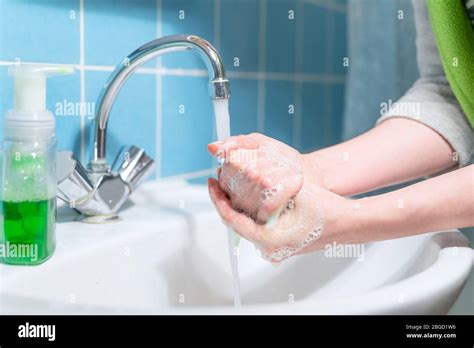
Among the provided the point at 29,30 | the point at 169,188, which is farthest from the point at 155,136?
the point at 29,30

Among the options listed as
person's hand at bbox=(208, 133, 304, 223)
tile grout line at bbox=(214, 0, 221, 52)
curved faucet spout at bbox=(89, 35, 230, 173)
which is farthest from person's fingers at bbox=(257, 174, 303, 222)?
tile grout line at bbox=(214, 0, 221, 52)

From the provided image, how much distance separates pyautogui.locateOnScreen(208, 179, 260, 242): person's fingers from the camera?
1.56 feet

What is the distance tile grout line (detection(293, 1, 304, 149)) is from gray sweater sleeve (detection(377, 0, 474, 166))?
0.88 feet

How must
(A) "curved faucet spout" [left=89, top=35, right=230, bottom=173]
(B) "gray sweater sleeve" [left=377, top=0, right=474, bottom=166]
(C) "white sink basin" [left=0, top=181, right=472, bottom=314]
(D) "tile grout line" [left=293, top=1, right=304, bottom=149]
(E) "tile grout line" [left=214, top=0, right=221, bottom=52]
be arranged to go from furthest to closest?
(D) "tile grout line" [left=293, top=1, right=304, bottom=149], (E) "tile grout line" [left=214, top=0, right=221, bottom=52], (B) "gray sweater sleeve" [left=377, top=0, right=474, bottom=166], (A) "curved faucet spout" [left=89, top=35, right=230, bottom=173], (C) "white sink basin" [left=0, top=181, right=472, bottom=314]

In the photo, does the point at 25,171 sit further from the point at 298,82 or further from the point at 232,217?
the point at 298,82

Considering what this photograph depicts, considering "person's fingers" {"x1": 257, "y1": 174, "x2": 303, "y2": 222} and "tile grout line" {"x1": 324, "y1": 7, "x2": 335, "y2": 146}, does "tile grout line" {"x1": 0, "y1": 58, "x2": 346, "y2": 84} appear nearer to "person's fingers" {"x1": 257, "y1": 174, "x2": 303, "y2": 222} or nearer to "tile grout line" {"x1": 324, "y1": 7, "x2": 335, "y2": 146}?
"tile grout line" {"x1": 324, "y1": 7, "x2": 335, "y2": 146}

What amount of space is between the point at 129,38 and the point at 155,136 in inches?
4.7

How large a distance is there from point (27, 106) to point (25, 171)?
5 centimetres

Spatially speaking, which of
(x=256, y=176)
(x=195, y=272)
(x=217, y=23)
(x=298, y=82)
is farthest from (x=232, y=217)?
(x=298, y=82)

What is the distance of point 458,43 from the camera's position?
2.00 ft

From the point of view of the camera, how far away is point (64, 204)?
0.62m
